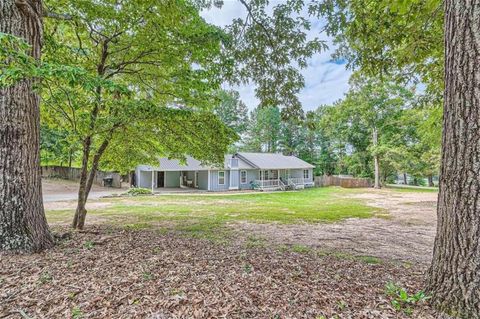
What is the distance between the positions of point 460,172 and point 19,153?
5004 millimetres

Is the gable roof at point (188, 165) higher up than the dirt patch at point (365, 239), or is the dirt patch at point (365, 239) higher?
the gable roof at point (188, 165)

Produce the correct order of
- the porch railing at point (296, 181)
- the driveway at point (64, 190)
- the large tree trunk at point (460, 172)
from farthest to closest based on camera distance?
the porch railing at point (296, 181) < the driveway at point (64, 190) < the large tree trunk at point (460, 172)

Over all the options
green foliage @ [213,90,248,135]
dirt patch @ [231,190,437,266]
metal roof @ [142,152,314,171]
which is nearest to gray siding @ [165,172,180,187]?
metal roof @ [142,152,314,171]

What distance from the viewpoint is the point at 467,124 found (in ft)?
7.16

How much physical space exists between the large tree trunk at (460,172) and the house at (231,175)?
799 inches

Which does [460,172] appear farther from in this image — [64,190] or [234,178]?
[234,178]

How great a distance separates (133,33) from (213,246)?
14.5 feet

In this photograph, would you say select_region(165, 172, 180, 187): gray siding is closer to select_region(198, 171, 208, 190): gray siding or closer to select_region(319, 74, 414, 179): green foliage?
select_region(198, 171, 208, 190): gray siding

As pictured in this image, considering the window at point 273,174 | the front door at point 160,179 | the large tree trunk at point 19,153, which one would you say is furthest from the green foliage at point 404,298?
the window at point 273,174

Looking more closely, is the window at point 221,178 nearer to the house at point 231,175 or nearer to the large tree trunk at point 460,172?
the house at point 231,175

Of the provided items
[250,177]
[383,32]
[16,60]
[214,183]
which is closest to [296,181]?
[250,177]

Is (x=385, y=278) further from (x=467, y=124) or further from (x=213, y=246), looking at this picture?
(x=213, y=246)

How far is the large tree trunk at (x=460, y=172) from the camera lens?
2.14m

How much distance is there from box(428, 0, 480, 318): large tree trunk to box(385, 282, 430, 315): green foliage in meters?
0.11
